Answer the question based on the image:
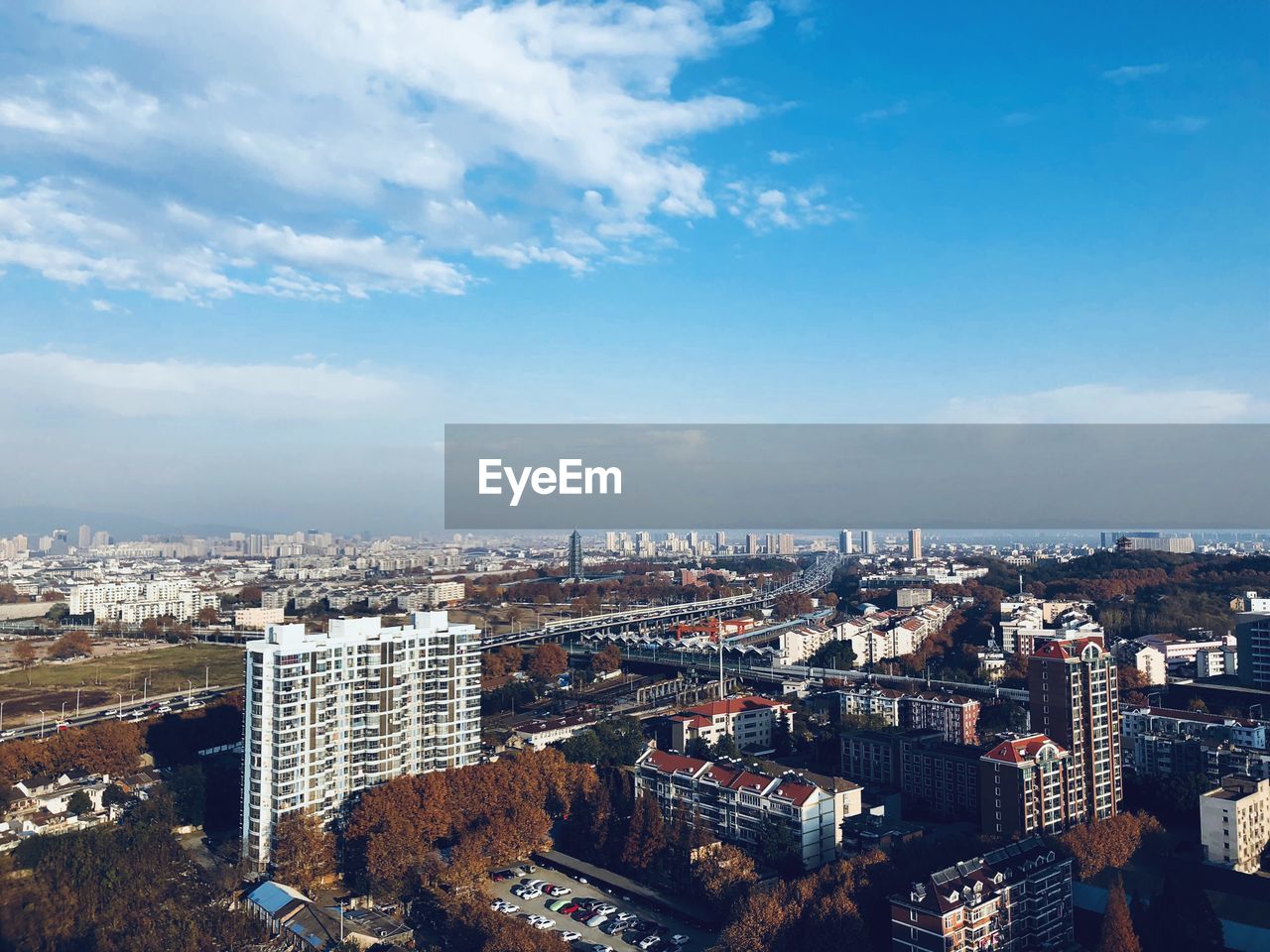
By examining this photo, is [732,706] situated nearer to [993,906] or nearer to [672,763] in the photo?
[672,763]

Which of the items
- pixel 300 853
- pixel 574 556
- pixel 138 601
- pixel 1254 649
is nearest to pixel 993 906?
pixel 300 853

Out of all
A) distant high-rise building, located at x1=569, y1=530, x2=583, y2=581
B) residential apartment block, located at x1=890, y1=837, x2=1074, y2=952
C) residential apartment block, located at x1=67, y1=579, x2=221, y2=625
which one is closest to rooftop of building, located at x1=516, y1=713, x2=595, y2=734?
residential apartment block, located at x1=890, y1=837, x2=1074, y2=952

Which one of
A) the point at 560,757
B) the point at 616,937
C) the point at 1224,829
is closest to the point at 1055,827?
the point at 1224,829

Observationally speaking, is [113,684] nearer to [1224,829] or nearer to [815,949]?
[815,949]

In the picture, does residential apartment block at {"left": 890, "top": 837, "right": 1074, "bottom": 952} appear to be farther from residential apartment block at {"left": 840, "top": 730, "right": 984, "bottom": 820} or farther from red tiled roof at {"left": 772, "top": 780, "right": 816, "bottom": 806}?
residential apartment block at {"left": 840, "top": 730, "right": 984, "bottom": 820}

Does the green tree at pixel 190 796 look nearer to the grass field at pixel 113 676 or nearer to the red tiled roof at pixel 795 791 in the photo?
the red tiled roof at pixel 795 791

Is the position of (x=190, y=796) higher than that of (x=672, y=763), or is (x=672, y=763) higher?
(x=672, y=763)
